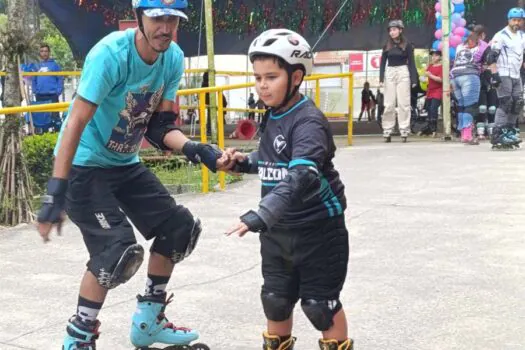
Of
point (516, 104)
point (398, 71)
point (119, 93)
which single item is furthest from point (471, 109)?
point (119, 93)

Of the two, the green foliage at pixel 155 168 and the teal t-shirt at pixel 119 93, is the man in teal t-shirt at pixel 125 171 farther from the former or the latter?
the green foliage at pixel 155 168

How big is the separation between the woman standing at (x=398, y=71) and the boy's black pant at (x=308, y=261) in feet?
28.7

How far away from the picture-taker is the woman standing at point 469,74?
11133 mm

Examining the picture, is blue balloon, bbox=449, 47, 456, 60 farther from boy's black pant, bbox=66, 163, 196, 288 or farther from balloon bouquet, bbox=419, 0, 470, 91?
boy's black pant, bbox=66, 163, 196, 288

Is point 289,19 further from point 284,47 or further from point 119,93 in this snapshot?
point 284,47

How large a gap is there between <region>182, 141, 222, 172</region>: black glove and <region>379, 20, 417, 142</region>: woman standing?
837 centimetres

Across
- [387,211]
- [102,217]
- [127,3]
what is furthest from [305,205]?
[127,3]

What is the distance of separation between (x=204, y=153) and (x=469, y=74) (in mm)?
8389

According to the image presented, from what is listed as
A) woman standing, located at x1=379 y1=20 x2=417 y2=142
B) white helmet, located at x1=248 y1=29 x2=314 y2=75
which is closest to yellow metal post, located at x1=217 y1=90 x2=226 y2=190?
woman standing, located at x1=379 y1=20 x2=417 y2=142

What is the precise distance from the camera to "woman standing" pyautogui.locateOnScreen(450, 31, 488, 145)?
1113 centimetres

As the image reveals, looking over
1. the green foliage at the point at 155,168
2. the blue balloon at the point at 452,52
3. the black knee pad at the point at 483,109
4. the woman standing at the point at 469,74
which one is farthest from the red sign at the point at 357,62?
the green foliage at the point at 155,168

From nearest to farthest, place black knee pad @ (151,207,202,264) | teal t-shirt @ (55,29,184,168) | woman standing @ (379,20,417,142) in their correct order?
teal t-shirt @ (55,29,184,168) < black knee pad @ (151,207,202,264) < woman standing @ (379,20,417,142)

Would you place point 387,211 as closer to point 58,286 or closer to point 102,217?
point 58,286

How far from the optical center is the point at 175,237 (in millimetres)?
3717
